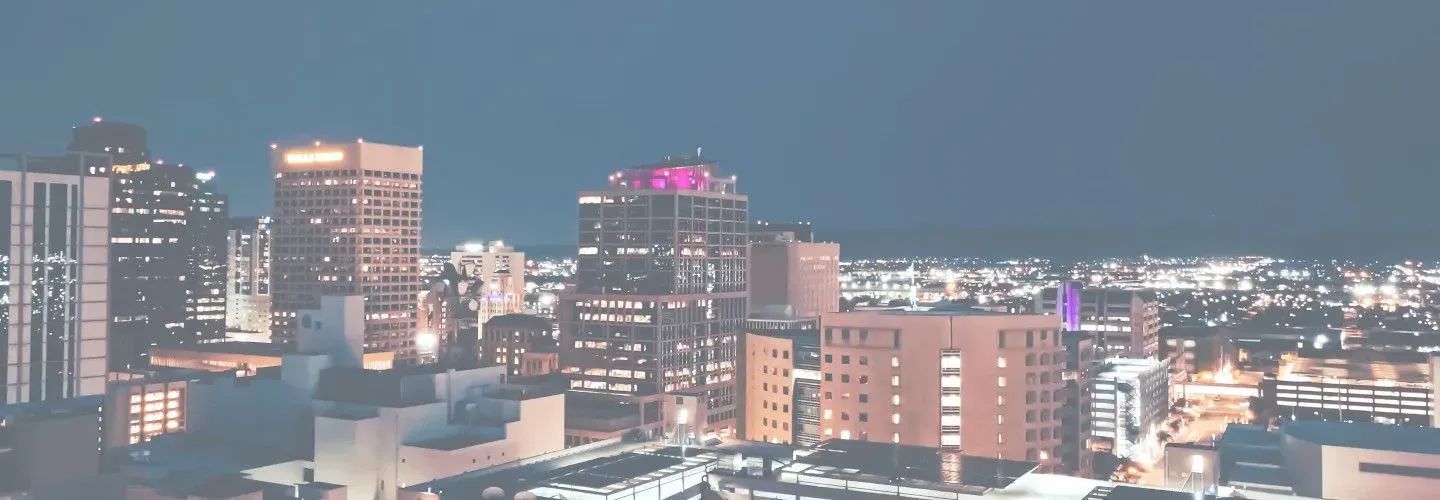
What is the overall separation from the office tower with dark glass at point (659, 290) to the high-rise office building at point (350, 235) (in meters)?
44.3

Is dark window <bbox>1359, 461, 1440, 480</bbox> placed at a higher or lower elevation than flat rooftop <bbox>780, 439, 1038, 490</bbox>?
lower

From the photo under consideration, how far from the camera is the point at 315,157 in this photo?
142000 millimetres

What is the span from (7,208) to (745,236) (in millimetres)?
67159

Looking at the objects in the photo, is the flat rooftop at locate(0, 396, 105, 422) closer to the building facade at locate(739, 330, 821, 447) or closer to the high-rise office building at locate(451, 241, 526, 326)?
the building facade at locate(739, 330, 821, 447)

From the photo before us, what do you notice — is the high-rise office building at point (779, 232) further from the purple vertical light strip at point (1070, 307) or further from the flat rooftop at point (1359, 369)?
the flat rooftop at point (1359, 369)

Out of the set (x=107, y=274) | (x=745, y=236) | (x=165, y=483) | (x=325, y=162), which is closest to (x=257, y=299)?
(x=325, y=162)

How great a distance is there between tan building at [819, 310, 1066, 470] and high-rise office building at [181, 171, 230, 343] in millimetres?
129298

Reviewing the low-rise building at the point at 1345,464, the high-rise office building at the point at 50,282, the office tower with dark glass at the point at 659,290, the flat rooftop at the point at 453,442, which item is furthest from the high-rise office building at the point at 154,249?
the low-rise building at the point at 1345,464

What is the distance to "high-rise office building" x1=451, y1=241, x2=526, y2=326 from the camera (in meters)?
164

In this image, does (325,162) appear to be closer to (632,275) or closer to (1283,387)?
(632,275)

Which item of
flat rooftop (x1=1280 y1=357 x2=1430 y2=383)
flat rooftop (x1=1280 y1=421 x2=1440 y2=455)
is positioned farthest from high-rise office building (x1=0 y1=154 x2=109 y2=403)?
flat rooftop (x1=1280 y1=357 x2=1430 y2=383)

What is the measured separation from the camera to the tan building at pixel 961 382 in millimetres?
57875

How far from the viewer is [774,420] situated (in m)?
79.3

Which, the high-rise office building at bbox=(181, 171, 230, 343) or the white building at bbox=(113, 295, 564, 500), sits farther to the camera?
the high-rise office building at bbox=(181, 171, 230, 343)
